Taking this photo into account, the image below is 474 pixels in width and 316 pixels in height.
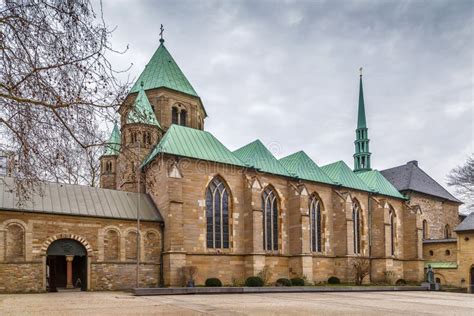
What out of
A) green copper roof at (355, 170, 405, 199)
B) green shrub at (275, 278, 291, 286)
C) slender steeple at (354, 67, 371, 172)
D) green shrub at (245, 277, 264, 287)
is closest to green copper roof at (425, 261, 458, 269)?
green copper roof at (355, 170, 405, 199)

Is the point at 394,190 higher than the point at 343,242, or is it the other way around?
the point at 394,190

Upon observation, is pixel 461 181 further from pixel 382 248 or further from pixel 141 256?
pixel 141 256

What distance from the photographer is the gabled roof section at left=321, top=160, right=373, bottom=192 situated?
119ft

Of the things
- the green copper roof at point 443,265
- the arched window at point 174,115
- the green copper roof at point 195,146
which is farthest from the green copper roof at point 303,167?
the green copper roof at point 443,265

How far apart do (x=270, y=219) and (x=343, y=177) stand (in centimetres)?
953

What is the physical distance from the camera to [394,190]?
41.3 meters

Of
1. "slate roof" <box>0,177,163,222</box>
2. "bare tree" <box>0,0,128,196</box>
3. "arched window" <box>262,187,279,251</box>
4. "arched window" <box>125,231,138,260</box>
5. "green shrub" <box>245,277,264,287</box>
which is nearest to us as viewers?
"bare tree" <box>0,0,128,196</box>

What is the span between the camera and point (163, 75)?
35062mm

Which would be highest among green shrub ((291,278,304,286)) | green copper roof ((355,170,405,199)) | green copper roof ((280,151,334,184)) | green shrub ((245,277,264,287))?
green copper roof ((280,151,334,184))

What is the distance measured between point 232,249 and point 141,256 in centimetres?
604

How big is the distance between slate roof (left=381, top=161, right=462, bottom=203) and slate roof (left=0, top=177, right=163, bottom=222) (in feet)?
94.7

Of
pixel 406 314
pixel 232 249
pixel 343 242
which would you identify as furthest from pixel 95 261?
pixel 343 242

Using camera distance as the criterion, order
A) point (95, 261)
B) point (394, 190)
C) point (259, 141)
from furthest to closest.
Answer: point (394, 190)
point (259, 141)
point (95, 261)

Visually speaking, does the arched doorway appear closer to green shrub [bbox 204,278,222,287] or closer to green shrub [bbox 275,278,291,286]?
green shrub [bbox 204,278,222,287]
